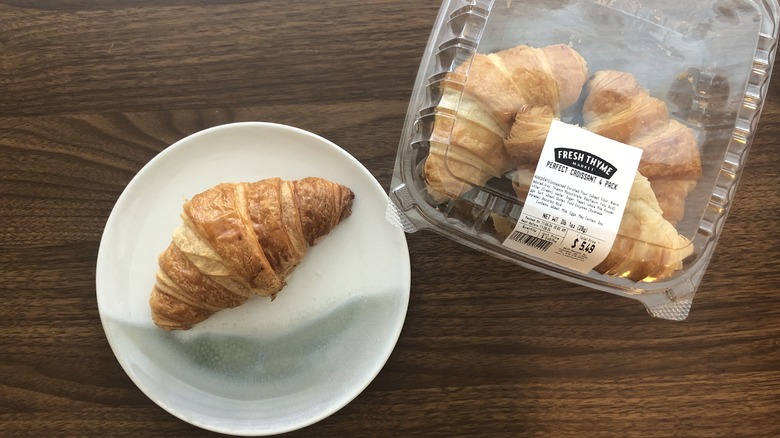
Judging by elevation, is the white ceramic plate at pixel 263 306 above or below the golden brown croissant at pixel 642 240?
below

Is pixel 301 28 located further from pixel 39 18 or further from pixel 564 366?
pixel 564 366

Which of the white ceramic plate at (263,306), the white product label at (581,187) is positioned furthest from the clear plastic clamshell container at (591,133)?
the white ceramic plate at (263,306)

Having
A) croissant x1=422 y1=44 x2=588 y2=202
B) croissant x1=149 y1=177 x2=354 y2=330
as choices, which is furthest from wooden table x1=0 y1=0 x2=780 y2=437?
croissant x1=422 y1=44 x2=588 y2=202

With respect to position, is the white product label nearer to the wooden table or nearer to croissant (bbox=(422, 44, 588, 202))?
croissant (bbox=(422, 44, 588, 202))

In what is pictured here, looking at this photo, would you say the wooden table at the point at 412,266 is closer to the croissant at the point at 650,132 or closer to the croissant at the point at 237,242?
the croissant at the point at 237,242

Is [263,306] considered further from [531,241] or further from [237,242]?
[531,241]

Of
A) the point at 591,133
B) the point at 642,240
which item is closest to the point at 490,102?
the point at 591,133
